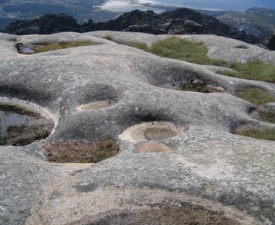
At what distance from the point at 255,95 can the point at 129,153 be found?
30252 mm

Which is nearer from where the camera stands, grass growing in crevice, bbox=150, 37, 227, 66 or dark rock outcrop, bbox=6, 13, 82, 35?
grass growing in crevice, bbox=150, 37, 227, 66

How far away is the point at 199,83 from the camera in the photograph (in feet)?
176

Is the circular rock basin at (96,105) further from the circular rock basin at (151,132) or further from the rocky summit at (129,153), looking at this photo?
the circular rock basin at (151,132)

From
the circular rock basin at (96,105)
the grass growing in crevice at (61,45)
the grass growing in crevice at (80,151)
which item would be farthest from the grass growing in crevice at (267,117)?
the grass growing in crevice at (61,45)

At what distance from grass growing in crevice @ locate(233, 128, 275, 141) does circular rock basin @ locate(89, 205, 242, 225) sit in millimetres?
17586

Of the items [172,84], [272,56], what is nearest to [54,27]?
[272,56]

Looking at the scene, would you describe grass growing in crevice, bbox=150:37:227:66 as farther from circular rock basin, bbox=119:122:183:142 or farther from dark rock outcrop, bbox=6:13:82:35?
dark rock outcrop, bbox=6:13:82:35

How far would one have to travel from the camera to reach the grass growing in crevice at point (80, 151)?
29.4 m

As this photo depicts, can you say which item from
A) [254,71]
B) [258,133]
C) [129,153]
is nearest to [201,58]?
[254,71]

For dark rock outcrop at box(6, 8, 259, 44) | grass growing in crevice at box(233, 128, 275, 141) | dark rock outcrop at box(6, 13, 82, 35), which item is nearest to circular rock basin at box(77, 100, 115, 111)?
grass growing in crevice at box(233, 128, 275, 141)

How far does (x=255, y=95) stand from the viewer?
5397 centimetres

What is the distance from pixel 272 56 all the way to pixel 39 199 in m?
57.9

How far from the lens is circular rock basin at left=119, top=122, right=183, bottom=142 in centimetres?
3294

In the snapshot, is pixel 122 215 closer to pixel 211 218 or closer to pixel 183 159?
pixel 211 218
